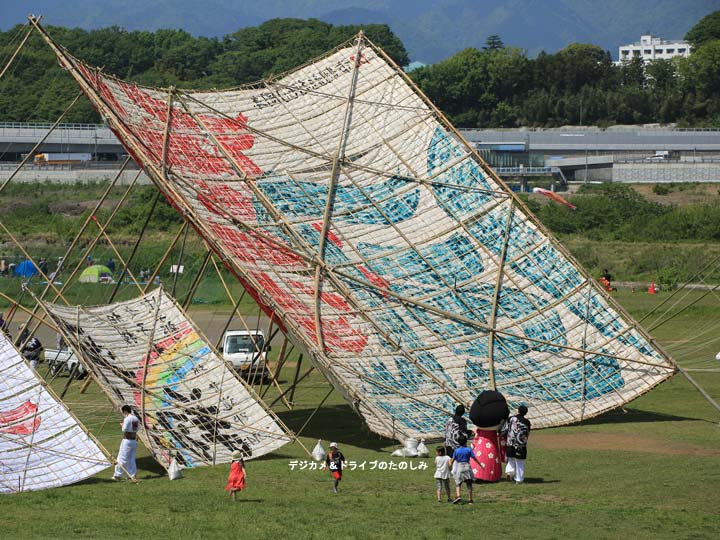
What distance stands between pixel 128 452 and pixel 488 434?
338 inches

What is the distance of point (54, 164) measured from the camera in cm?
13550

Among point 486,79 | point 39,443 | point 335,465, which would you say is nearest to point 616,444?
point 335,465

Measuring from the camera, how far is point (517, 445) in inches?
1216

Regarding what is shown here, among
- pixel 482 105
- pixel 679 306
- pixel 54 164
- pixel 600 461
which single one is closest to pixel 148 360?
pixel 600 461

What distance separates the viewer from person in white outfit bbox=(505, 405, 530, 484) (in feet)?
101

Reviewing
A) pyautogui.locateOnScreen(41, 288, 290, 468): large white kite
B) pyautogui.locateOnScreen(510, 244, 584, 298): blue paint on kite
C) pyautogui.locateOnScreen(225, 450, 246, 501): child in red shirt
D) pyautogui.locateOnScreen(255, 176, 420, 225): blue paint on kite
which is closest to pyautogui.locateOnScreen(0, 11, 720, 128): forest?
pyautogui.locateOnScreen(255, 176, 420, 225): blue paint on kite

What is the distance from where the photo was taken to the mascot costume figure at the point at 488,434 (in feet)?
102

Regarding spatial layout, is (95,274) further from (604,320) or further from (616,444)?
(616,444)

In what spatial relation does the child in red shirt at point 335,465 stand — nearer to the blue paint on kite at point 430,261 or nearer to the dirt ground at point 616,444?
the dirt ground at point 616,444

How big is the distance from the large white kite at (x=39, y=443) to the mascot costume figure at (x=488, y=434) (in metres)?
8.60

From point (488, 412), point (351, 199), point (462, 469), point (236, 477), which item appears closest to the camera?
point (462, 469)

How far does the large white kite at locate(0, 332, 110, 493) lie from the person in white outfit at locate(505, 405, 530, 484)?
9.33m

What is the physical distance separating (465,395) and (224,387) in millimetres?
6358

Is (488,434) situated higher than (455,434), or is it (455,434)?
(488,434)
